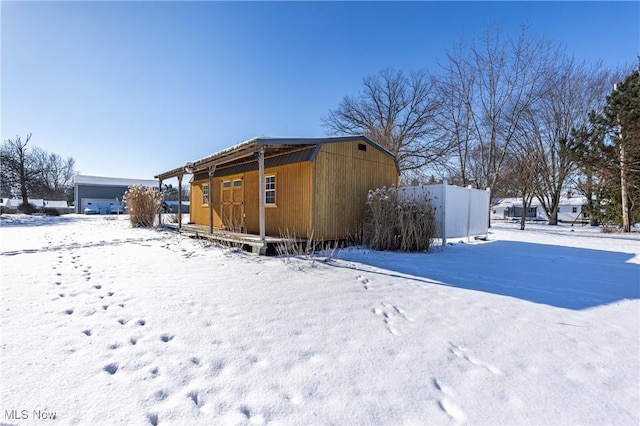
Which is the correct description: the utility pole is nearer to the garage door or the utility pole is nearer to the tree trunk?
the tree trunk

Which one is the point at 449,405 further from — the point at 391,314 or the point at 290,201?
the point at 290,201

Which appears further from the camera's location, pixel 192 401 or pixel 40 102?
pixel 40 102

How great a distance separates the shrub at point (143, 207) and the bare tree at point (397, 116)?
14.3m

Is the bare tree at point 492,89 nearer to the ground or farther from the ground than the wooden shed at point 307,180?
farther from the ground

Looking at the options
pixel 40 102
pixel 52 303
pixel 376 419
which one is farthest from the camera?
pixel 40 102

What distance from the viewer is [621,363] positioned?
2311 millimetres

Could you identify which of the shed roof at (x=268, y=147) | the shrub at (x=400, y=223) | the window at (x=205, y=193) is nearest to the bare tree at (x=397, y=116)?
the shed roof at (x=268, y=147)

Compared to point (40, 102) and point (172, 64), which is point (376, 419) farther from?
point (40, 102)

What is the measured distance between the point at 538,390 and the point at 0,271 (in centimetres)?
726

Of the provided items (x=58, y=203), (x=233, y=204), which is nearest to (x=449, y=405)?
(x=233, y=204)

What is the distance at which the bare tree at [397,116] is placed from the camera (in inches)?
810

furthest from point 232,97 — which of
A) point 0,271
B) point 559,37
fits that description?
point 559,37

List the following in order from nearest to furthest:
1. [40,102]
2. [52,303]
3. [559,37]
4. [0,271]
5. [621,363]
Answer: [621,363], [52,303], [0,271], [40,102], [559,37]

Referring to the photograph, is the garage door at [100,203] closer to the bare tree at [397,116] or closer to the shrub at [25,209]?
the shrub at [25,209]
